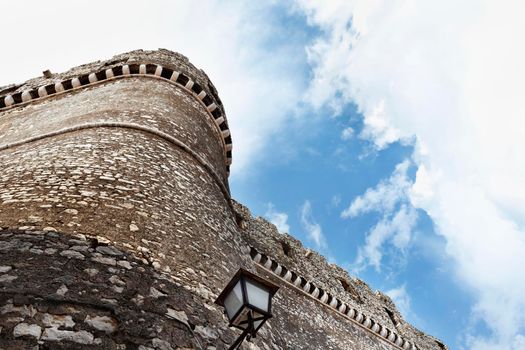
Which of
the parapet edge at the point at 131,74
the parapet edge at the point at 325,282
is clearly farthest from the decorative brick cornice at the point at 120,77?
the parapet edge at the point at 325,282

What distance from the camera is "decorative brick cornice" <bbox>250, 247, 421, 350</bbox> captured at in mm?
10984

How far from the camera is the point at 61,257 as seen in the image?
3.74 meters

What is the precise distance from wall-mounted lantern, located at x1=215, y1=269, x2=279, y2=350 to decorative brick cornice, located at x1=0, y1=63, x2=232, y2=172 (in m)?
6.73

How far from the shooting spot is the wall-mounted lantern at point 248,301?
324 centimetres

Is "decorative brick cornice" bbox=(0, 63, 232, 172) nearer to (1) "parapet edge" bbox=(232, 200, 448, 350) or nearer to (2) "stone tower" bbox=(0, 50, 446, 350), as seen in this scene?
(2) "stone tower" bbox=(0, 50, 446, 350)

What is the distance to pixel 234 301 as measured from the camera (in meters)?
3.34

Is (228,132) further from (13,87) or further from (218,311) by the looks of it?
(218,311)

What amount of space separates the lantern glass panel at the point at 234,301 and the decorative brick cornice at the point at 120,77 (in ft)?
22.0

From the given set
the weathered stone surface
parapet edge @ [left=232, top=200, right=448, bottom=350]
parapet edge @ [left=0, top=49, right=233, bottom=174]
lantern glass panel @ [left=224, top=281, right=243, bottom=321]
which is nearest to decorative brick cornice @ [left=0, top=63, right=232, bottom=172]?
parapet edge @ [left=0, top=49, right=233, bottom=174]

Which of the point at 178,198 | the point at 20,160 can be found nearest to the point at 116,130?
the point at 20,160

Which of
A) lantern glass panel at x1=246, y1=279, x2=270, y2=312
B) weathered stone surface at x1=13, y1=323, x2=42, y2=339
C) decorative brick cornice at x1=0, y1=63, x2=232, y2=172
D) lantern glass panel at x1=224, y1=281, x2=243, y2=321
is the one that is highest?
decorative brick cornice at x1=0, y1=63, x2=232, y2=172

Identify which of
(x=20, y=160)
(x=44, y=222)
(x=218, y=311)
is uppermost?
(x=20, y=160)

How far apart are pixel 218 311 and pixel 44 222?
1.70m

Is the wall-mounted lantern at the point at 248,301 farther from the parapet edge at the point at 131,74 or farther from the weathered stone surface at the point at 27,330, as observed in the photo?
the parapet edge at the point at 131,74
